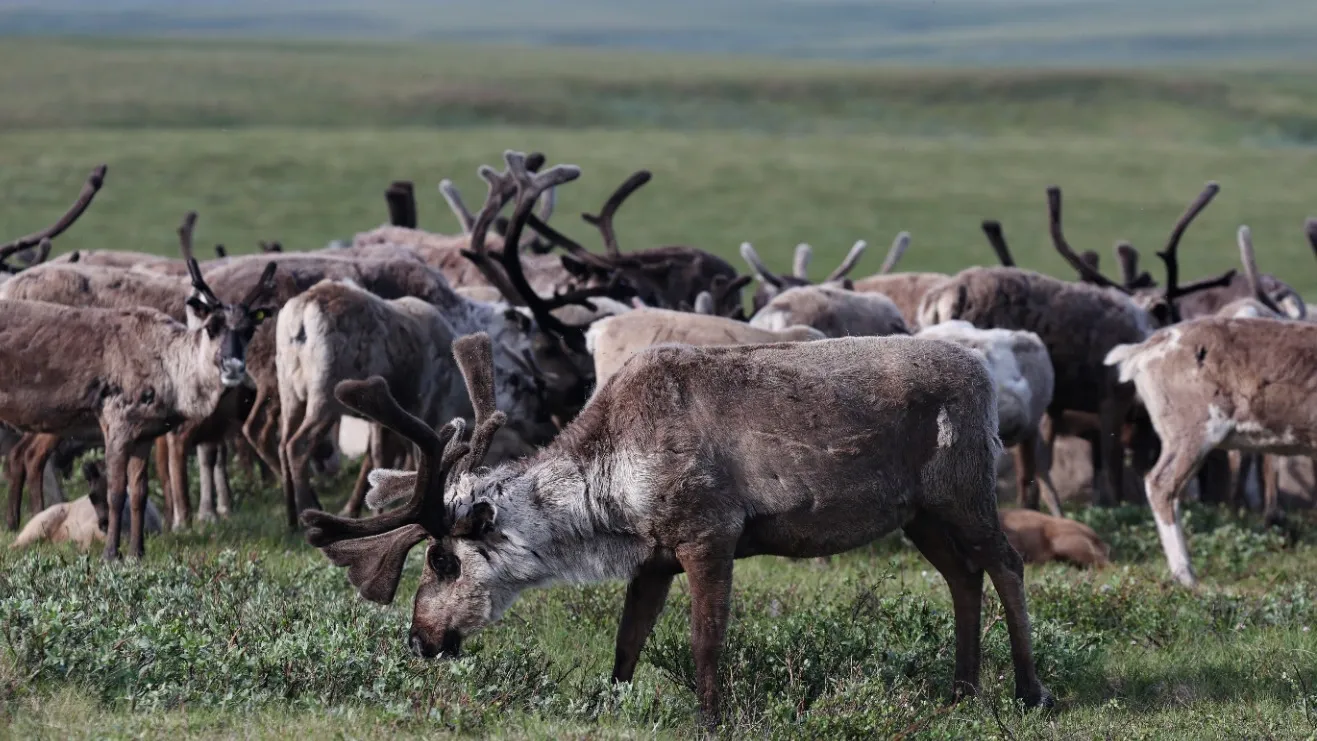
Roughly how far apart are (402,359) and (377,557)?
4882 mm

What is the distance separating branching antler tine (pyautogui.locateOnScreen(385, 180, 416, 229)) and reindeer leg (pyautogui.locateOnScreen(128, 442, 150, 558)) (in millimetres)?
11579

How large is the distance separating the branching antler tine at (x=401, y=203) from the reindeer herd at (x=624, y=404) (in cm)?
275

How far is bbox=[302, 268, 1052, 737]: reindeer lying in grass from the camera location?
267 inches

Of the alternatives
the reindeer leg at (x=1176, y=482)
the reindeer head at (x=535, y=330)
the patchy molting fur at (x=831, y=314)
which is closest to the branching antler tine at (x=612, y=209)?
the reindeer head at (x=535, y=330)

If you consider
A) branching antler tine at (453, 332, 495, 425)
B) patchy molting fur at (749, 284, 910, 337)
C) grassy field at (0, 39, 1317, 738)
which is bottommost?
grassy field at (0, 39, 1317, 738)

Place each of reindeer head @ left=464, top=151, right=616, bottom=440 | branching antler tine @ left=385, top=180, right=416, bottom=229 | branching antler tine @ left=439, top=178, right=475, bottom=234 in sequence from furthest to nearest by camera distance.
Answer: branching antler tine @ left=385, top=180, right=416, bottom=229
branching antler tine @ left=439, top=178, right=475, bottom=234
reindeer head @ left=464, top=151, right=616, bottom=440

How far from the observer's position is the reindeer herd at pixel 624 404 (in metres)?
6.88

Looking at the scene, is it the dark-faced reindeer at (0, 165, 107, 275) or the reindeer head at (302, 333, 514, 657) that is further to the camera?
the dark-faced reindeer at (0, 165, 107, 275)

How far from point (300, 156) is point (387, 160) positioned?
2553 millimetres

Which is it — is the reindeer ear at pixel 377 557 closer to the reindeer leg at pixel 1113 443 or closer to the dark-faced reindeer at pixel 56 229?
the dark-faced reindeer at pixel 56 229

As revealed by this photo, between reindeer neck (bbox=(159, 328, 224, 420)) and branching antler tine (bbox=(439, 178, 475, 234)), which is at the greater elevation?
reindeer neck (bbox=(159, 328, 224, 420))

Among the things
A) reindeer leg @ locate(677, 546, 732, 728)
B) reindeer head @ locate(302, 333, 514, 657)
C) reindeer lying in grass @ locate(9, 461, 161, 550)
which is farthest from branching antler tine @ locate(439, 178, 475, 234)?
reindeer leg @ locate(677, 546, 732, 728)

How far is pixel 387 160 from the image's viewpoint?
53500mm

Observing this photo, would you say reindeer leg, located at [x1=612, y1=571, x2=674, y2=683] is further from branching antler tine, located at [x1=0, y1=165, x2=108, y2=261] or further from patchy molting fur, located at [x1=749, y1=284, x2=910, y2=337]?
branching antler tine, located at [x1=0, y1=165, x2=108, y2=261]
